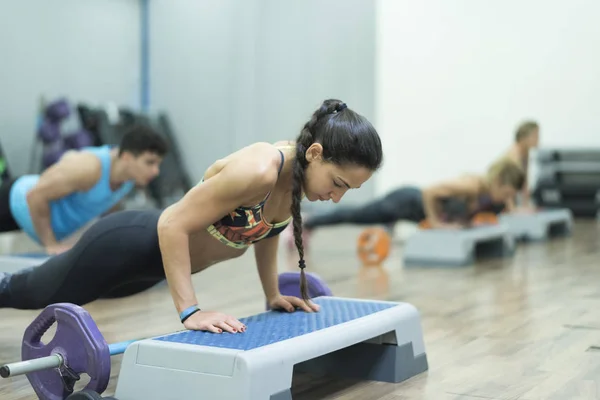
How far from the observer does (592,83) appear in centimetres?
745

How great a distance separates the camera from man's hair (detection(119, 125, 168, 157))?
10.2 ft

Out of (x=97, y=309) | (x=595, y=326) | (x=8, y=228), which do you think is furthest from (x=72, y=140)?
(x=595, y=326)

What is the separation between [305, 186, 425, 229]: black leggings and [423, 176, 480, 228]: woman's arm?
5.9 inches

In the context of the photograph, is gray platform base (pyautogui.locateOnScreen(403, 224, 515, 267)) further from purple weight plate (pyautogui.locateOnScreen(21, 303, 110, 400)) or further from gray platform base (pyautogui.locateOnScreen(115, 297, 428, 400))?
purple weight plate (pyautogui.locateOnScreen(21, 303, 110, 400))

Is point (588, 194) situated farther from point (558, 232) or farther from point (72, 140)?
point (72, 140)

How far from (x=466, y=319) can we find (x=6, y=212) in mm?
1888

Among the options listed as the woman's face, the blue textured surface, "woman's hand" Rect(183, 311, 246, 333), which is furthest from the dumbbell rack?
"woman's hand" Rect(183, 311, 246, 333)

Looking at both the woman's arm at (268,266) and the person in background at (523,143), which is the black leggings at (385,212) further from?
the woman's arm at (268,266)

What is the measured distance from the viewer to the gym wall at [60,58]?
6723mm

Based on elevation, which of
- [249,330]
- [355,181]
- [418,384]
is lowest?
[418,384]

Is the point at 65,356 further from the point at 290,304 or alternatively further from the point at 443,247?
the point at 443,247

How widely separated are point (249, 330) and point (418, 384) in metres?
0.47

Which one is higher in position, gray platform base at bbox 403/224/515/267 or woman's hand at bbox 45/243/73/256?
woman's hand at bbox 45/243/73/256

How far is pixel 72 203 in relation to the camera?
3.24 metres
